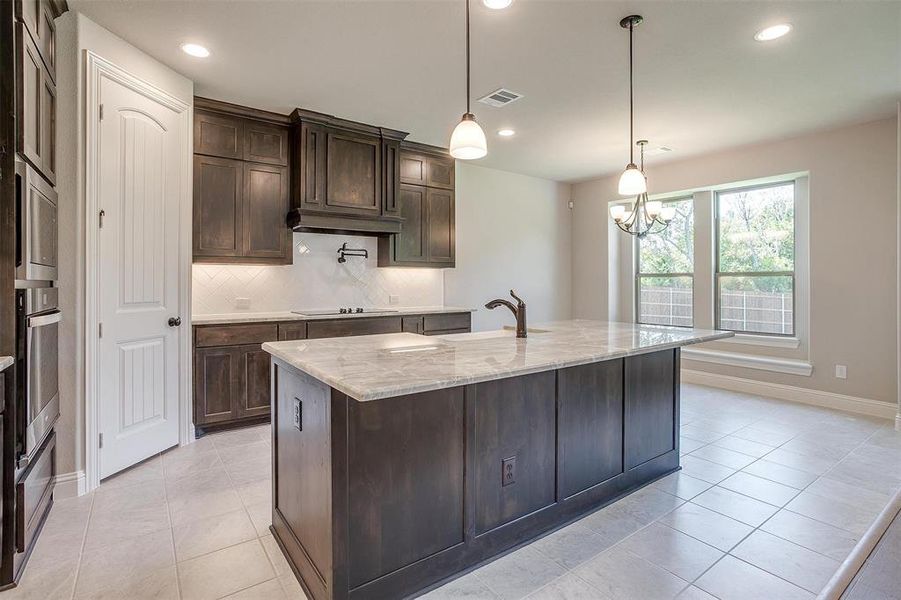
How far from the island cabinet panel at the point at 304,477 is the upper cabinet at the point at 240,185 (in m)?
2.23

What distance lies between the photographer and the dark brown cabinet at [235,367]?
360 cm

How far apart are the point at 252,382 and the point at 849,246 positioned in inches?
225

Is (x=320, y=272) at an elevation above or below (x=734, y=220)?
below

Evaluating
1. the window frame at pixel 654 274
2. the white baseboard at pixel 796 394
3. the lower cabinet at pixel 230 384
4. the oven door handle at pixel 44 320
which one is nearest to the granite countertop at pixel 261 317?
the lower cabinet at pixel 230 384

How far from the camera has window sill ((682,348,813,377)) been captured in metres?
4.82

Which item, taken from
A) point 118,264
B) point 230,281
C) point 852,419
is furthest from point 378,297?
point 852,419

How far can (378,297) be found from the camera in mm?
5133

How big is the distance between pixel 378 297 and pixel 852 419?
470cm

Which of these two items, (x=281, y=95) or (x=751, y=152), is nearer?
(x=281, y=95)

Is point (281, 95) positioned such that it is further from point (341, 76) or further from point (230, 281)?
point (230, 281)

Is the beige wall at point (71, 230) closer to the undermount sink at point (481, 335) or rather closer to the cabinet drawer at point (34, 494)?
the cabinet drawer at point (34, 494)

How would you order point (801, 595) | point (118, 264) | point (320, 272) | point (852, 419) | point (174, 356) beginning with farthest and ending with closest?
point (320, 272) → point (852, 419) → point (174, 356) → point (118, 264) → point (801, 595)

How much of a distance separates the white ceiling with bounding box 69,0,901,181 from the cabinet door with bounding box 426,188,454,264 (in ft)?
3.06

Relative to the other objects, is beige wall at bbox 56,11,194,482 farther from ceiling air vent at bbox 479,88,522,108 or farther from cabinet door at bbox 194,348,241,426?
ceiling air vent at bbox 479,88,522,108
